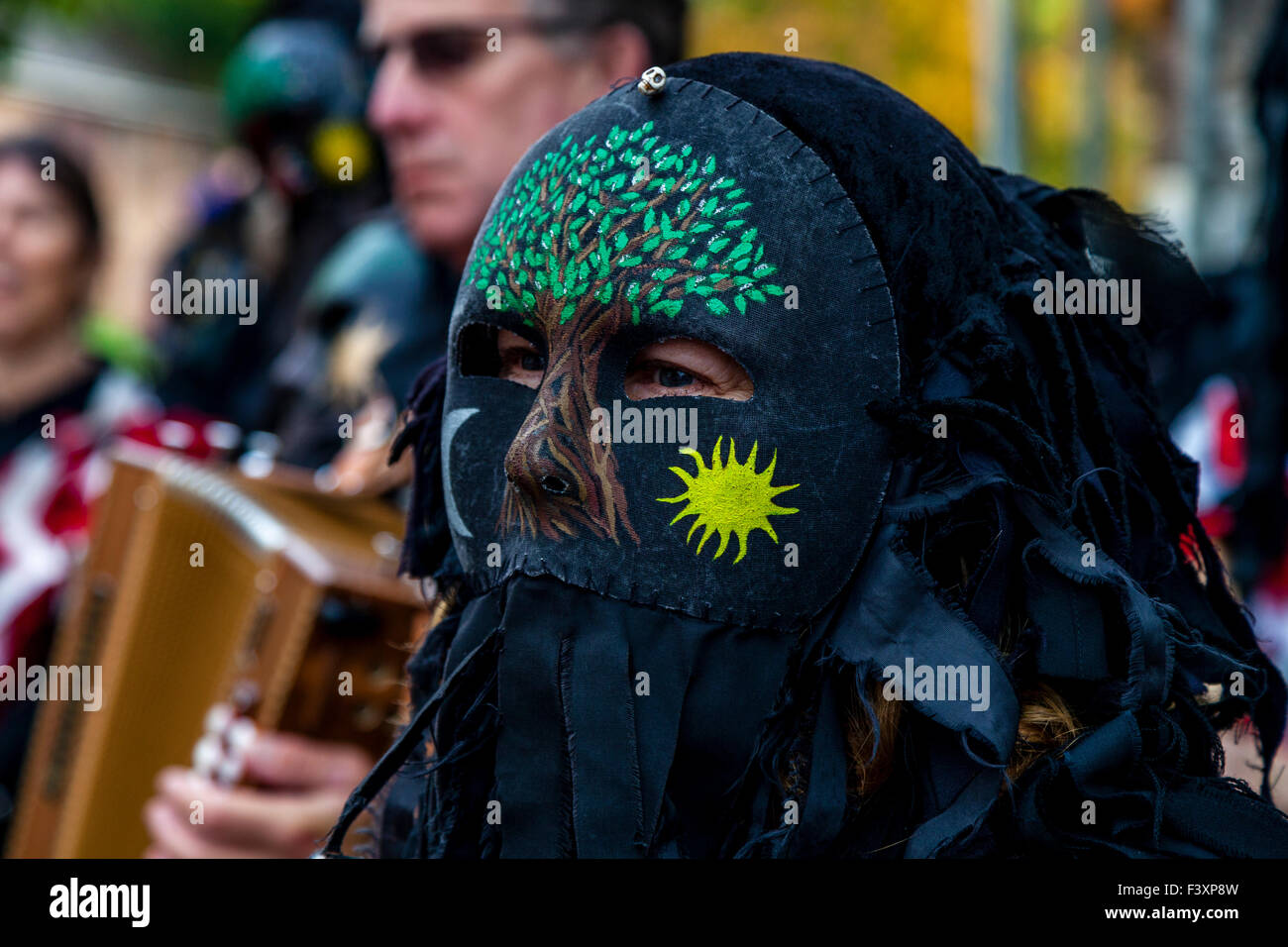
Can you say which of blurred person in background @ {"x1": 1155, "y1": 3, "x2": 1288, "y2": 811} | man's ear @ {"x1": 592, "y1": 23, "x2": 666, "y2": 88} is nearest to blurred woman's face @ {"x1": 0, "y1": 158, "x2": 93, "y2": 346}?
man's ear @ {"x1": 592, "y1": 23, "x2": 666, "y2": 88}

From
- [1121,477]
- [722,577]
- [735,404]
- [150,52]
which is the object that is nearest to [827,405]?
[735,404]

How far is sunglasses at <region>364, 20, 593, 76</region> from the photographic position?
289 cm

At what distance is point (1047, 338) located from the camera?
142 centimetres

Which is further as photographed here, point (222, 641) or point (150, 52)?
point (150, 52)

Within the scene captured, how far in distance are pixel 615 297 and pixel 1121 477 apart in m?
0.55

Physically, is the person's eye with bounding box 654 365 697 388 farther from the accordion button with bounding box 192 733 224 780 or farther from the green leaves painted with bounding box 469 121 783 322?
the accordion button with bounding box 192 733 224 780

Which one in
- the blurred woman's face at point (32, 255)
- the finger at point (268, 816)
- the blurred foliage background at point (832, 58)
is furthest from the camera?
the blurred foliage background at point (832, 58)

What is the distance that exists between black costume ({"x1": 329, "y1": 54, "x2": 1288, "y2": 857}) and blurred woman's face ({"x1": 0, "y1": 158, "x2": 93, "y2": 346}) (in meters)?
3.89

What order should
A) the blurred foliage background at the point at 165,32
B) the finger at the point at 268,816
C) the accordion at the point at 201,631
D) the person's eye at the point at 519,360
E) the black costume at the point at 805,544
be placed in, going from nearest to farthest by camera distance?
the black costume at the point at 805,544
the person's eye at the point at 519,360
the accordion at the point at 201,631
the finger at the point at 268,816
the blurred foliage background at the point at 165,32

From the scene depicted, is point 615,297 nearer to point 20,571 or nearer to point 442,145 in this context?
point 442,145

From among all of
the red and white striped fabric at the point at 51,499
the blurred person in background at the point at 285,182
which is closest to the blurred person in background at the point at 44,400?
Answer: the red and white striped fabric at the point at 51,499

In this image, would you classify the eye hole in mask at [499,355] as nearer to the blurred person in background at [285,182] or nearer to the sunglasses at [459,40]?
A: the sunglasses at [459,40]

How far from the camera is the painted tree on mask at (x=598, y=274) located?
1.33m

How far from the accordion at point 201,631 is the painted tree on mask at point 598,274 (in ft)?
3.51
